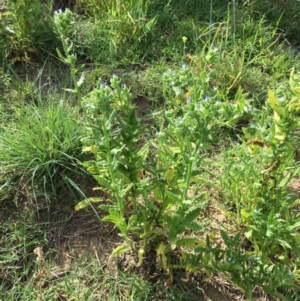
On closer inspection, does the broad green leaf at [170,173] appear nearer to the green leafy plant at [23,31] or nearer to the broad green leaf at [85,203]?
the broad green leaf at [85,203]

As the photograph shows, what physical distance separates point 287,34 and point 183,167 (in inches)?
72.5

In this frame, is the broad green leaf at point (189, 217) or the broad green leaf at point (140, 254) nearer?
the broad green leaf at point (189, 217)

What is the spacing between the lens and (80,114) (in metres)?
2.46

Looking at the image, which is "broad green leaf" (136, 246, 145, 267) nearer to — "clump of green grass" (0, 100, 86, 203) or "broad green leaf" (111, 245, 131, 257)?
"broad green leaf" (111, 245, 131, 257)

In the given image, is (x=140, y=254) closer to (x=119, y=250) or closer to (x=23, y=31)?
(x=119, y=250)

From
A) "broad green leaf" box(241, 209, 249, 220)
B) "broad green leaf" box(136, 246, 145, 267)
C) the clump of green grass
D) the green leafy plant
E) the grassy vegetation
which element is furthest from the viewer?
the green leafy plant

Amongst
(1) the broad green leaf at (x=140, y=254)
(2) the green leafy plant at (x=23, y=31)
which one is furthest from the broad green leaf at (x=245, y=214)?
(2) the green leafy plant at (x=23, y=31)

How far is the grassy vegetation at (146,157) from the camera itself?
170 centimetres

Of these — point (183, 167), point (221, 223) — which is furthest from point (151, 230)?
point (221, 223)

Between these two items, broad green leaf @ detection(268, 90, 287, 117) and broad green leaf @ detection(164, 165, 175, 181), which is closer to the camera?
broad green leaf @ detection(268, 90, 287, 117)

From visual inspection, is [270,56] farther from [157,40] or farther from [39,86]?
[39,86]

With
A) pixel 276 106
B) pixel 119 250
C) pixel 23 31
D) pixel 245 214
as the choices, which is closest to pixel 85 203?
pixel 119 250

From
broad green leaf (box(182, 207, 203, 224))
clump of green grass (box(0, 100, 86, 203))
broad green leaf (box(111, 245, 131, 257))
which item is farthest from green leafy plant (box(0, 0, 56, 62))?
broad green leaf (box(182, 207, 203, 224))

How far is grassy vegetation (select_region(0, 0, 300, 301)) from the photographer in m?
1.70
